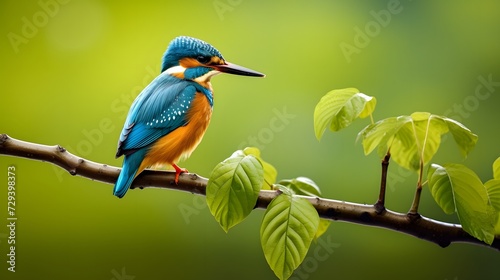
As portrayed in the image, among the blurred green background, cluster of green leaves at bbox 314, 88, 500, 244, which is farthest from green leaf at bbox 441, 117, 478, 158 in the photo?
the blurred green background

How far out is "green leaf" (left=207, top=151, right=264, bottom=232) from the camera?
0.62 m

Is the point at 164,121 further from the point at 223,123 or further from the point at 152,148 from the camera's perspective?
the point at 223,123

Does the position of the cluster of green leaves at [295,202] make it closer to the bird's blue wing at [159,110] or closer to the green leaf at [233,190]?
the green leaf at [233,190]

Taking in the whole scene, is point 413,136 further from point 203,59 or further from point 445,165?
point 203,59

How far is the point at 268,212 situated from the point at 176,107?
30 centimetres

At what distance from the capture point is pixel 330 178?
1.57 metres

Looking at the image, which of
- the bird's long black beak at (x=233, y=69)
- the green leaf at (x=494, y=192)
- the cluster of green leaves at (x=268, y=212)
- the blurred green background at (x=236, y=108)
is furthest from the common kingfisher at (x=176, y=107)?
the blurred green background at (x=236, y=108)

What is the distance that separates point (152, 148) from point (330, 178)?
83cm

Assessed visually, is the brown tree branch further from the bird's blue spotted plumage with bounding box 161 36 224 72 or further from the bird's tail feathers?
the bird's blue spotted plumage with bounding box 161 36 224 72

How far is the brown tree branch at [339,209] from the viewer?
68 centimetres

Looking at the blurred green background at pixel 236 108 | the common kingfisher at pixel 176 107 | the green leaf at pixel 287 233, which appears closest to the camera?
the green leaf at pixel 287 233

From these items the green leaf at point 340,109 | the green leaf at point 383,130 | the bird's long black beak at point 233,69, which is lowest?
the green leaf at point 383,130

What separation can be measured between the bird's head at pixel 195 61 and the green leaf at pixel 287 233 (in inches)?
11.6

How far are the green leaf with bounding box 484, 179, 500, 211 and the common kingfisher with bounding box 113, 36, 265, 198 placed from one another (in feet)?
1.10
